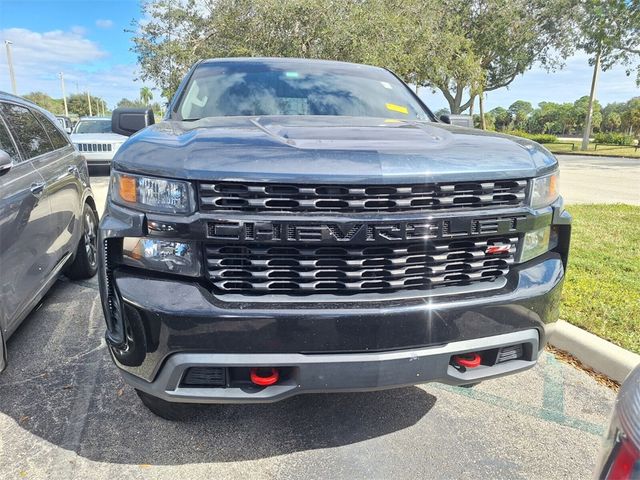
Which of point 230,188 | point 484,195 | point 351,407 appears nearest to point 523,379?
point 351,407

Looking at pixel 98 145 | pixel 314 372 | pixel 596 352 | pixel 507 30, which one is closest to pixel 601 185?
pixel 596 352

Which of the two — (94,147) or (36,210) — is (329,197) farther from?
(94,147)

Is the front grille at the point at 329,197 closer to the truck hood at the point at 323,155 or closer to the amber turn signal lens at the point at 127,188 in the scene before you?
the truck hood at the point at 323,155

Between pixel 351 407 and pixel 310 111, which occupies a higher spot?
pixel 310 111

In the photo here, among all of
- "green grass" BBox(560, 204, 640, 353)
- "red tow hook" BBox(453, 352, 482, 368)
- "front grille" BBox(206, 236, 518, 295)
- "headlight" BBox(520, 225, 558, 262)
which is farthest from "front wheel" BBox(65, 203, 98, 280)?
"green grass" BBox(560, 204, 640, 353)

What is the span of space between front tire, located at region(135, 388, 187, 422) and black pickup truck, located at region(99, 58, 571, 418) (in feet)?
1.13

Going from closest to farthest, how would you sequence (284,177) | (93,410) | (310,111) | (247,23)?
1. (284,177)
2. (93,410)
3. (310,111)
4. (247,23)

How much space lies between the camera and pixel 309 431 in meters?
2.46

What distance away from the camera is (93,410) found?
8.50 ft

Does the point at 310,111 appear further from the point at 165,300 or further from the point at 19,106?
the point at 19,106

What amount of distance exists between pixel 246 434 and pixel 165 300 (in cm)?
99

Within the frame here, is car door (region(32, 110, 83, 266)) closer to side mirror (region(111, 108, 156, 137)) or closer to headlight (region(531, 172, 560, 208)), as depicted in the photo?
side mirror (region(111, 108, 156, 137))

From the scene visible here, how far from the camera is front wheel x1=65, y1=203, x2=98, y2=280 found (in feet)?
15.0

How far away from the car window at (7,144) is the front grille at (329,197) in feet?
7.23
